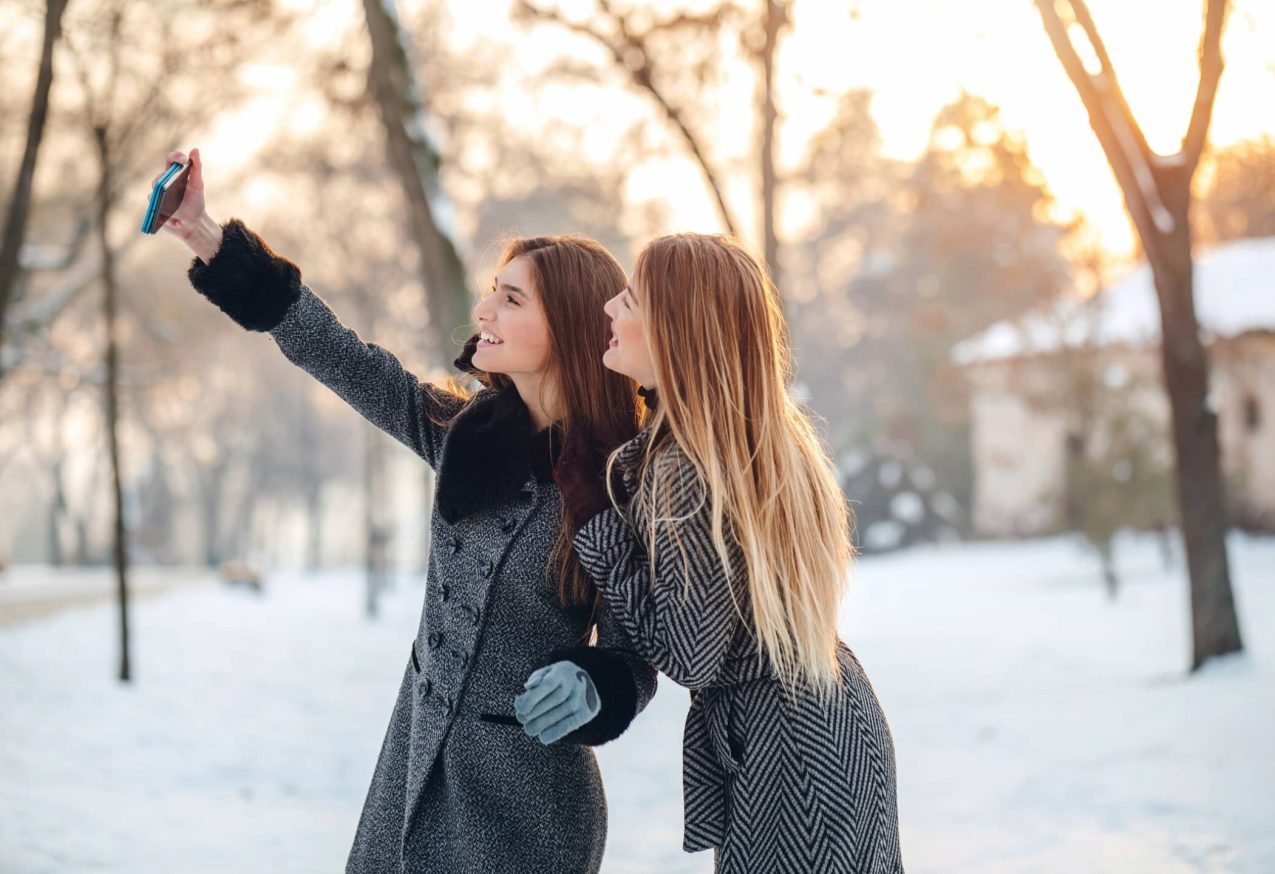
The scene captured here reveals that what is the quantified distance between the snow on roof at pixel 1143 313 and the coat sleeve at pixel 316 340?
17312 mm

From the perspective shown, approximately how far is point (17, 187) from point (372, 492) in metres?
10.4

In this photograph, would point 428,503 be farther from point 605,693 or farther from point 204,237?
point 605,693

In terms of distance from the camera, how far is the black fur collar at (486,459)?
109 inches

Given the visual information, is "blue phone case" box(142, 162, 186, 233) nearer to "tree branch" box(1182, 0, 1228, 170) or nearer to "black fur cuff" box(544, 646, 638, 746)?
"black fur cuff" box(544, 646, 638, 746)

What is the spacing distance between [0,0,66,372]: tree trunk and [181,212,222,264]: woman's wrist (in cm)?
593

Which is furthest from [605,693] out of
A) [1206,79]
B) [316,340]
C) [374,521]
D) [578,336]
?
[374,521]

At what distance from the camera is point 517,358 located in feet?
9.32

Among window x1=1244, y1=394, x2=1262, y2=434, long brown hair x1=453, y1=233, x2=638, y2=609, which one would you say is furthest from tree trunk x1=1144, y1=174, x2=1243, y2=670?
window x1=1244, y1=394, x2=1262, y2=434

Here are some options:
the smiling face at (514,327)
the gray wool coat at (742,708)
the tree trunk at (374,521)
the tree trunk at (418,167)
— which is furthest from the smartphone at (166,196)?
the tree trunk at (374,521)

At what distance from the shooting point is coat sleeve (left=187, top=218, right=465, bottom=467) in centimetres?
285

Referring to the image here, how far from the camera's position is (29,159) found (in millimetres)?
8297

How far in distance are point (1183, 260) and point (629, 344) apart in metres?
6.71

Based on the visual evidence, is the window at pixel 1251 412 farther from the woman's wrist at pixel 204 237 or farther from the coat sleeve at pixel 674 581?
the woman's wrist at pixel 204 237

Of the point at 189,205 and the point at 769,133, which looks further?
the point at 769,133
